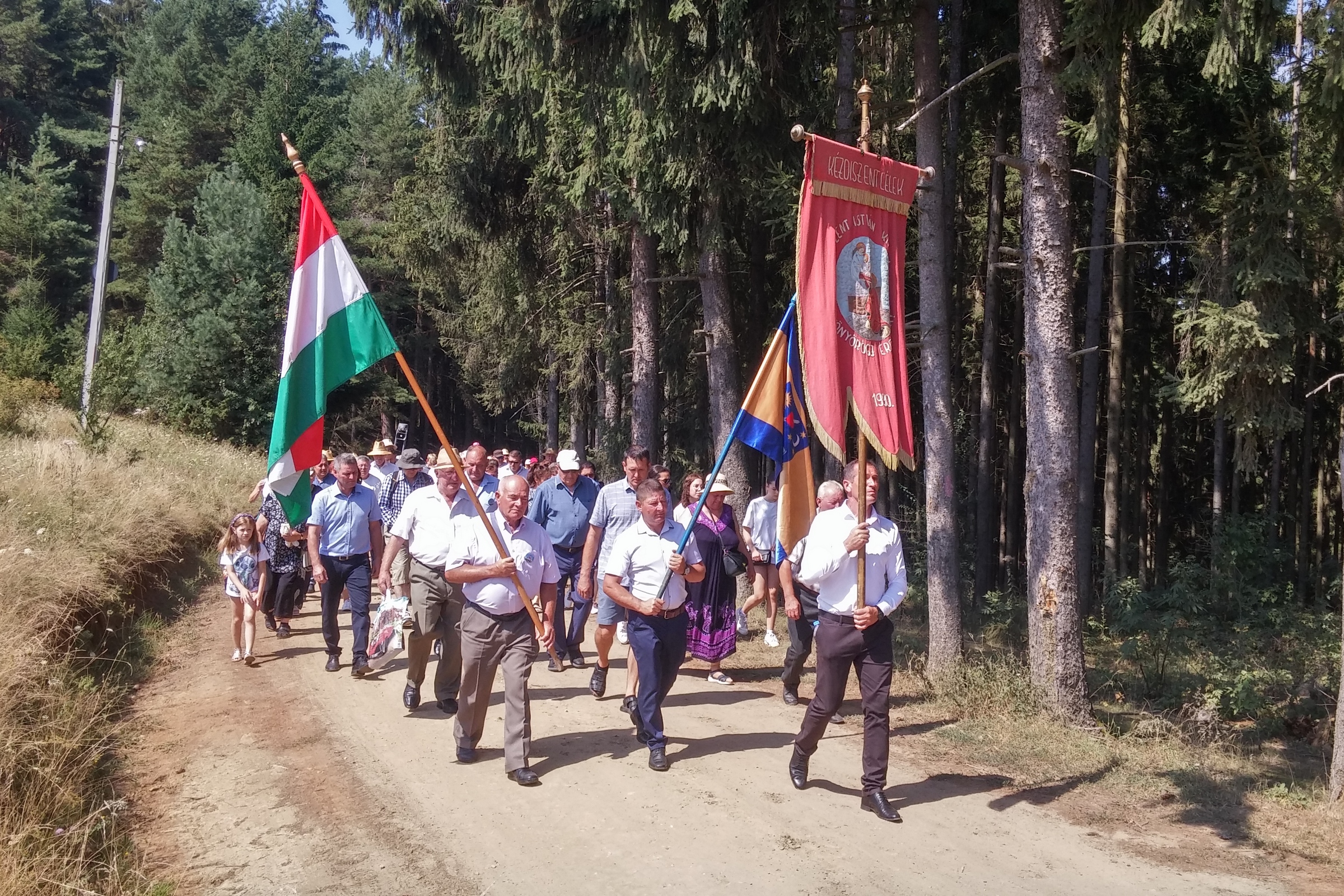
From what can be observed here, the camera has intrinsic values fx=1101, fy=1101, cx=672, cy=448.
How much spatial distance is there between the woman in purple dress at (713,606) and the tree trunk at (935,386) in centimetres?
193

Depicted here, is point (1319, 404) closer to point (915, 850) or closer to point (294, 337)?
point (915, 850)

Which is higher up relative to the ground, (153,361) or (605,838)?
(153,361)

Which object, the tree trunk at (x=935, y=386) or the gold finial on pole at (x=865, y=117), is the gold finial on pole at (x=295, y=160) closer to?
the gold finial on pole at (x=865, y=117)

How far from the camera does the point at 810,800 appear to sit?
699 centimetres

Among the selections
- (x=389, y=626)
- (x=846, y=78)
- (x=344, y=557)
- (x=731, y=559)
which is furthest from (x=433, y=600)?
(x=846, y=78)

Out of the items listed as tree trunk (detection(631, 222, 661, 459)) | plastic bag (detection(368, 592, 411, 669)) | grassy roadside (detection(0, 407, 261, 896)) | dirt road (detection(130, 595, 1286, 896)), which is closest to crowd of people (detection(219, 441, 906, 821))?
plastic bag (detection(368, 592, 411, 669))

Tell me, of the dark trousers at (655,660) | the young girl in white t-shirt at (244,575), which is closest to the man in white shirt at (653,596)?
the dark trousers at (655,660)

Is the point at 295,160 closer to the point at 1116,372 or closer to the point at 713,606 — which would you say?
the point at 713,606

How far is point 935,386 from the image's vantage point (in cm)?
1063

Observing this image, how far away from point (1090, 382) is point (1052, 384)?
9041mm

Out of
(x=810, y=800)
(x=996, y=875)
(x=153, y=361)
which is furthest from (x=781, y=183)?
(x=153, y=361)

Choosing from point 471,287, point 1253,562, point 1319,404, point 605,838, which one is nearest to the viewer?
point 605,838

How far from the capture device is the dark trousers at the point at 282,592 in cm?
1187

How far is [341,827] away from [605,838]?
1.56 metres
